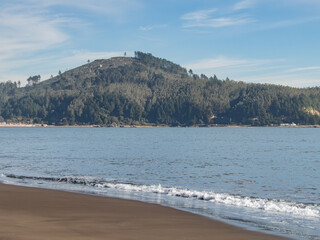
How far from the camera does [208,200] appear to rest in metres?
22.3

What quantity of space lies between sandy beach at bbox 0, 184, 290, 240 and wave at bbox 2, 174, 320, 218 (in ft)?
14.8

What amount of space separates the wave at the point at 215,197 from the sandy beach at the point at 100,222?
450cm

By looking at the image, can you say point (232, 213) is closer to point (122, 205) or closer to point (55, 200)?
point (122, 205)

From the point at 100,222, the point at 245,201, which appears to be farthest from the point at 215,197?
the point at 100,222

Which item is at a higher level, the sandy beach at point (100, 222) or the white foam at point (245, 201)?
the sandy beach at point (100, 222)

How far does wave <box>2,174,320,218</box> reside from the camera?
19.4m

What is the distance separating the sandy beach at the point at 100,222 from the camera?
1305 cm

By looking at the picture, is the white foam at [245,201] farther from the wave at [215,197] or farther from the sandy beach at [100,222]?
the sandy beach at [100,222]

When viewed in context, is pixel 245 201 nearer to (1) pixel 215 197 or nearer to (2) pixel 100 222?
(1) pixel 215 197

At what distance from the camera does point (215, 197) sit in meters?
22.7

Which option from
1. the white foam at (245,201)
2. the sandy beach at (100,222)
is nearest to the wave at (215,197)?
the white foam at (245,201)

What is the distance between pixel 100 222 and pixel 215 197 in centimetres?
937

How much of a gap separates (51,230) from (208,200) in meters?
11.0

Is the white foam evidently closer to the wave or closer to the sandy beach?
the wave
